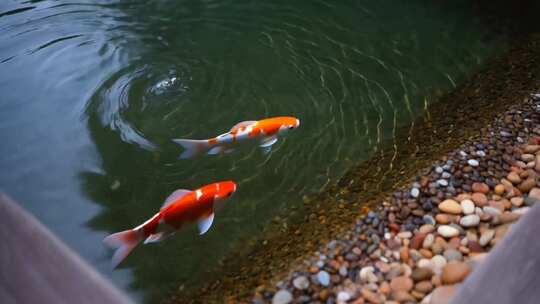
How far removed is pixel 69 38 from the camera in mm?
3998

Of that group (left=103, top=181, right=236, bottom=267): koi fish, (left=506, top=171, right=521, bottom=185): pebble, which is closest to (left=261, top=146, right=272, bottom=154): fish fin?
(left=103, top=181, right=236, bottom=267): koi fish

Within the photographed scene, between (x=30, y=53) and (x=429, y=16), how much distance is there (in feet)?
11.5

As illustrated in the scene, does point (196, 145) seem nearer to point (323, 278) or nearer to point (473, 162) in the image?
point (323, 278)

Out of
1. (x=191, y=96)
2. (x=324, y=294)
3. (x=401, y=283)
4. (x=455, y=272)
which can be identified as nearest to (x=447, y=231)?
(x=455, y=272)

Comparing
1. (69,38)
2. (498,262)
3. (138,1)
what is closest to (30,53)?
(69,38)

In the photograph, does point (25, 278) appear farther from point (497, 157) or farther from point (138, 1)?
point (138, 1)

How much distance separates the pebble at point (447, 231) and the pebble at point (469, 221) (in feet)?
0.19

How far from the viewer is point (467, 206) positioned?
2312 mm

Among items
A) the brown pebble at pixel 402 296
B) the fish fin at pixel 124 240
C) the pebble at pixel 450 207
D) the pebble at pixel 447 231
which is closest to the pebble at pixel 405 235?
the pebble at pixel 447 231

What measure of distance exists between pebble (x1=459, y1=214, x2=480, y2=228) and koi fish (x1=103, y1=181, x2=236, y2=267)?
1105 millimetres

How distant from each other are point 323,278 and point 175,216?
26.8 inches

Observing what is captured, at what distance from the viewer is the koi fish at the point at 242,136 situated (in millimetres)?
2428

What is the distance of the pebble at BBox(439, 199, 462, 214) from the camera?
230 centimetres

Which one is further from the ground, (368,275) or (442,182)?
(442,182)
